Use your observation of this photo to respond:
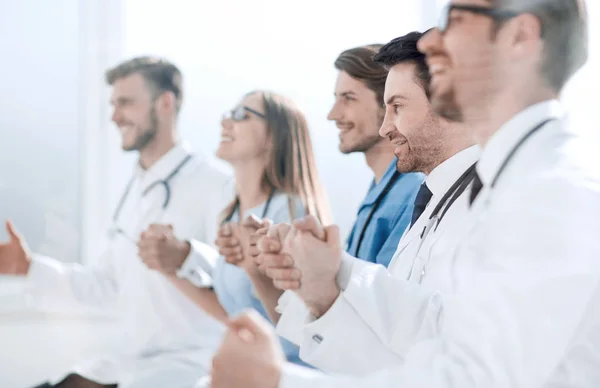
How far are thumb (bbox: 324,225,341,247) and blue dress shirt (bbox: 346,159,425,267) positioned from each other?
0.27 meters

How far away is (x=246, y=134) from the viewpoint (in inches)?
56.6

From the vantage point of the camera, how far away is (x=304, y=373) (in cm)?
60

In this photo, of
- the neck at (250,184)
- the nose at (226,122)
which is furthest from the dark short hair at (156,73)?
the neck at (250,184)

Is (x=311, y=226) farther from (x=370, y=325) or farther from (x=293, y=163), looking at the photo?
(x=293, y=163)

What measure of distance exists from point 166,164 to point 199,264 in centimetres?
25

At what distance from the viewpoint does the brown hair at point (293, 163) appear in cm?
134

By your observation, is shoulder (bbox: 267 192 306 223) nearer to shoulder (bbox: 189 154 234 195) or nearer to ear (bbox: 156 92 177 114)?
shoulder (bbox: 189 154 234 195)

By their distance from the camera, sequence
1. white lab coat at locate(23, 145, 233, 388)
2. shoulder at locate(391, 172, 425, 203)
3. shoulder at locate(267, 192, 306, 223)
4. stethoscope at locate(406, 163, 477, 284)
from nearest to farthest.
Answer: stethoscope at locate(406, 163, 477, 284), shoulder at locate(391, 172, 425, 203), shoulder at locate(267, 192, 306, 223), white lab coat at locate(23, 145, 233, 388)

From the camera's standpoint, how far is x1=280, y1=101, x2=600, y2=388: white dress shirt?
20.7 inches

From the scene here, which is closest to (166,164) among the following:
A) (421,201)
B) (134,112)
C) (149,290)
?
(134,112)

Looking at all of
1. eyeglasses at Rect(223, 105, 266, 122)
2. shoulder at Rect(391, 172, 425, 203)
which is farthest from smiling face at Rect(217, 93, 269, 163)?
shoulder at Rect(391, 172, 425, 203)

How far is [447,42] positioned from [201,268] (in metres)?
0.98

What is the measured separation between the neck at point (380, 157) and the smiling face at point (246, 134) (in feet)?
0.98

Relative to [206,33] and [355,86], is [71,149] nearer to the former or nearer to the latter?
[206,33]
